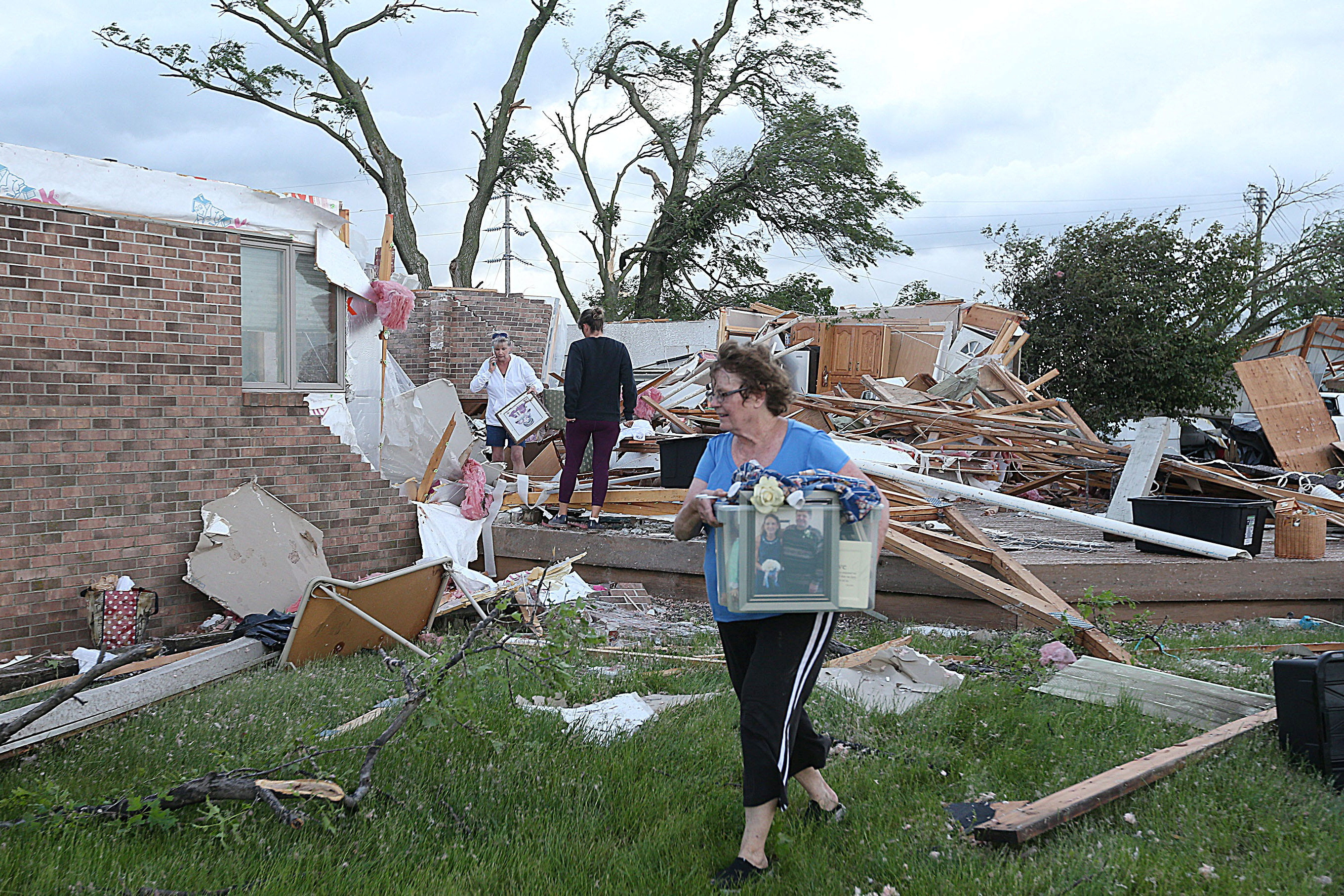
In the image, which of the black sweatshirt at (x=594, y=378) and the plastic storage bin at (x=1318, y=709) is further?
the black sweatshirt at (x=594, y=378)

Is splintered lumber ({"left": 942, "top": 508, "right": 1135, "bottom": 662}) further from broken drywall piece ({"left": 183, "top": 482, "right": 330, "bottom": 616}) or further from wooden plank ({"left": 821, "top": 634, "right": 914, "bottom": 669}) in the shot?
broken drywall piece ({"left": 183, "top": 482, "right": 330, "bottom": 616})

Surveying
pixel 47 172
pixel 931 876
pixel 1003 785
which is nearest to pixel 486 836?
pixel 931 876

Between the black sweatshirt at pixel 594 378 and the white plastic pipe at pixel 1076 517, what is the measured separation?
233cm

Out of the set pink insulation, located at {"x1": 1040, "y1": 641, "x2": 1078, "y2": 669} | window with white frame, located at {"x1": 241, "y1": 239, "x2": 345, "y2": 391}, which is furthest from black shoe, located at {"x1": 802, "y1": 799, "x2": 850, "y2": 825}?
window with white frame, located at {"x1": 241, "y1": 239, "x2": 345, "y2": 391}

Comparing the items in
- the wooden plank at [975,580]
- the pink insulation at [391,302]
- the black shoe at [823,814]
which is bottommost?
the black shoe at [823,814]

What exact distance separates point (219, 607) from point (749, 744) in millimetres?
5635

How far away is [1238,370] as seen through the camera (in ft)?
47.2

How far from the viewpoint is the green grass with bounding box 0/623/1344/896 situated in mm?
3084

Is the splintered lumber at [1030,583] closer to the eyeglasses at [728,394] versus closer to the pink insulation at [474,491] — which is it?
the eyeglasses at [728,394]

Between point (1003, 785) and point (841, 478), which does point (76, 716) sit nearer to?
point (841, 478)

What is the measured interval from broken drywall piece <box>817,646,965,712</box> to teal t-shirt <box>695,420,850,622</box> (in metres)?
1.99

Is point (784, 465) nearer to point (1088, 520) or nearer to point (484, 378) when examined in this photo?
point (1088, 520)

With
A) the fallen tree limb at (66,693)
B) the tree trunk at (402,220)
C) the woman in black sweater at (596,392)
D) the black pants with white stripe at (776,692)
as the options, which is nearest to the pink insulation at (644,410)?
the woman in black sweater at (596,392)

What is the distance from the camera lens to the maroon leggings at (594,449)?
344 inches
